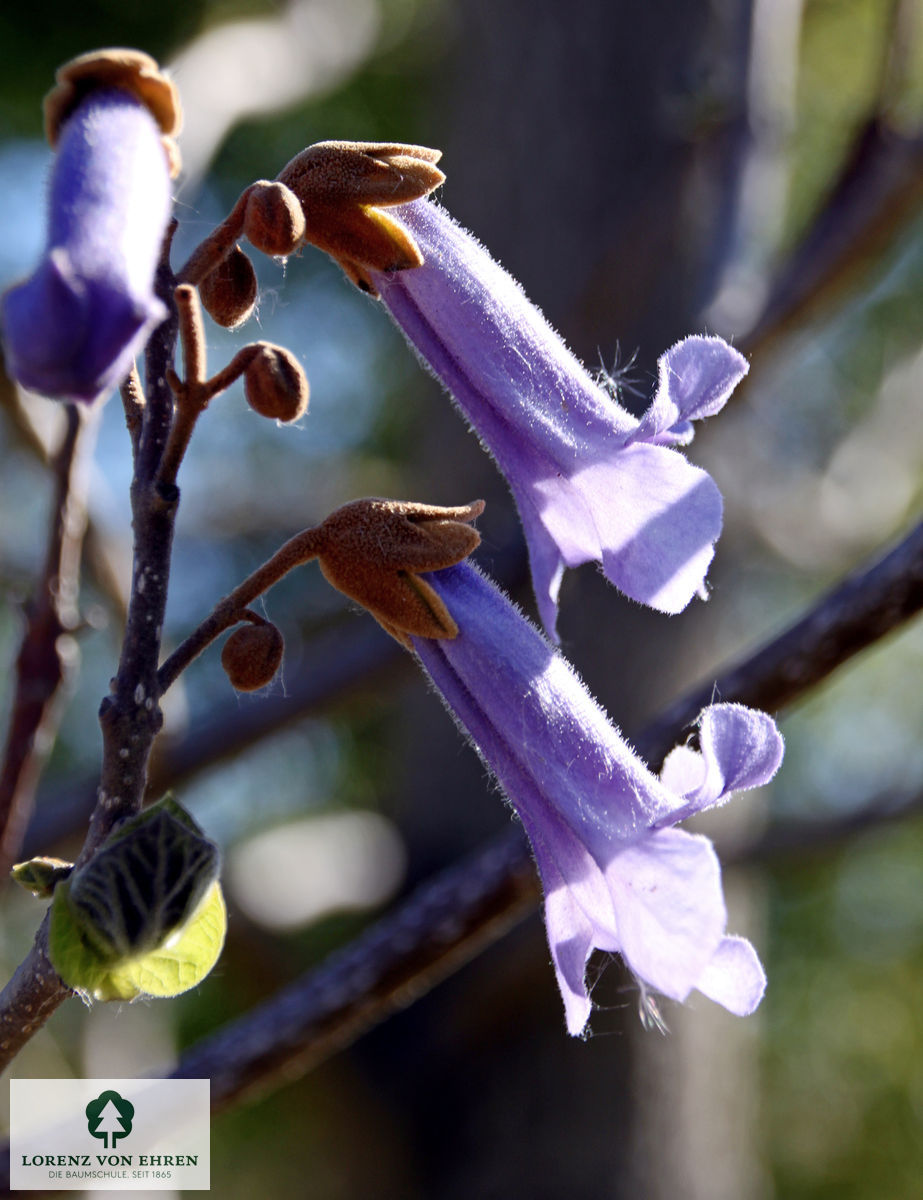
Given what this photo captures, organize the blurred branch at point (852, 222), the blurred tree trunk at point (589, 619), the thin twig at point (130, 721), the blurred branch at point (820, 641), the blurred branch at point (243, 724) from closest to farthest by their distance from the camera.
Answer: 1. the thin twig at point (130, 721)
2. the blurred branch at point (820, 641)
3. the blurred branch at point (243, 724)
4. the blurred branch at point (852, 222)
5. the blurred tree trunk at point (589, 619)

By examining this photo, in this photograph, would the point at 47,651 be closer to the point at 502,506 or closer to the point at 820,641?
the point at 820,641

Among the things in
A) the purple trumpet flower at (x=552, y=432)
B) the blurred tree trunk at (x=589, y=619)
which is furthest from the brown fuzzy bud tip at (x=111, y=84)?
the blurred tree trunk at (x=589, y=619)

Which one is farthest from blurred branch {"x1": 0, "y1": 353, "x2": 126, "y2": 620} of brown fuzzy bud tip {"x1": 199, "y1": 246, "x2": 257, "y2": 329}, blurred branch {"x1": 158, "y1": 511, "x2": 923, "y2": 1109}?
brown fuzzy bud tip {"x1": 199, "y1": 246, "x2": 257, "y2": 329}

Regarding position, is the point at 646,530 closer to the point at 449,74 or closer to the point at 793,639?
the point at 793,639

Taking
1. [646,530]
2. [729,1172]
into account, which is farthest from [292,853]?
[646,530]

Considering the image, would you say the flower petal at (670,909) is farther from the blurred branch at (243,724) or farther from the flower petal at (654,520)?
the blurred branch at (243,724)

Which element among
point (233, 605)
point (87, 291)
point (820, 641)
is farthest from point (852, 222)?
point (87, 291)
